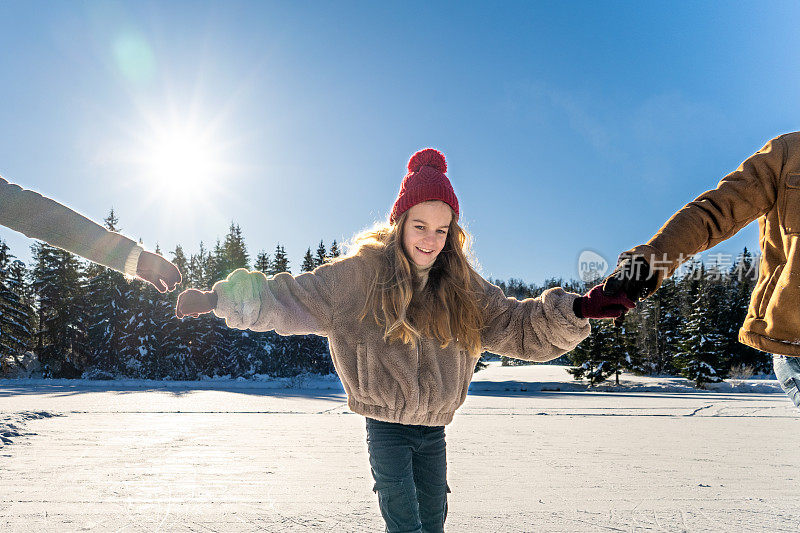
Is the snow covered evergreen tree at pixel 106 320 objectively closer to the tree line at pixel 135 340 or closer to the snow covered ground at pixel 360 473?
the tree line at pixel 135 340

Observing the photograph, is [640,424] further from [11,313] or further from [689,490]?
[11,313]

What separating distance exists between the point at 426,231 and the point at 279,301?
2.31ft

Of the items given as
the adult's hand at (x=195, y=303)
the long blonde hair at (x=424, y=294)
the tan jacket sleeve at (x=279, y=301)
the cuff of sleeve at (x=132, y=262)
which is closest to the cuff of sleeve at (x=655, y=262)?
the long blonde hair at (x=424, y=294)

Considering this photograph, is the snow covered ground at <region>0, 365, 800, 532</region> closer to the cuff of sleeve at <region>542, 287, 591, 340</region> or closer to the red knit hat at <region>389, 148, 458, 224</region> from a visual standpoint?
the cuff of sleeve at <region>542, 287, 591, 340</region>

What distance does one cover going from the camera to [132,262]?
2078mm

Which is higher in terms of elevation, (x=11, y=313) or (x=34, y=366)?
(x=11, y=313)

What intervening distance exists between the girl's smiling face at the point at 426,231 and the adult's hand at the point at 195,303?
855mm

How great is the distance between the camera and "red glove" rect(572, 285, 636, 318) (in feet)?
6.27

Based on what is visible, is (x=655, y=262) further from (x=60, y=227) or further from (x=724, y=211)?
(x=60, y=227)

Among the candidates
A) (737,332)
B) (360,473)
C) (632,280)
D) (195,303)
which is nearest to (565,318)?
(632,280)

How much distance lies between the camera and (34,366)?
3022 centimetres

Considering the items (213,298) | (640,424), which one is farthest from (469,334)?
(640,424)

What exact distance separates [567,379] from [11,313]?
28844 millimetres

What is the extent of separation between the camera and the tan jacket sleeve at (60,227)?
2047 mm
